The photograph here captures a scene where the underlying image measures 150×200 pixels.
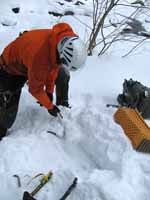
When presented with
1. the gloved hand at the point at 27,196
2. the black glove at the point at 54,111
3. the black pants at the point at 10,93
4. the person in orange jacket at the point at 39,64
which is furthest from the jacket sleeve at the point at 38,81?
the gloved hand at the point at 27,196

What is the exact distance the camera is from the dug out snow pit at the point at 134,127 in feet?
12.2

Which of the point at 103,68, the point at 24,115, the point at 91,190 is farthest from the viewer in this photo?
the point at 103,68

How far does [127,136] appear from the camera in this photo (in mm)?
3871

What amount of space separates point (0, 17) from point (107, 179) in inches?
184

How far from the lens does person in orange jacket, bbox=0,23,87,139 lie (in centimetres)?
337

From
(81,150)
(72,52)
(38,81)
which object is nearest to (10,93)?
(38,81)

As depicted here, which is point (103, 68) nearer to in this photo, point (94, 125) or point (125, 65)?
point (125, 65)

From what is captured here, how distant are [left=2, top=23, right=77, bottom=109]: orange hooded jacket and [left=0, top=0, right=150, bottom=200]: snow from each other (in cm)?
Result: 41

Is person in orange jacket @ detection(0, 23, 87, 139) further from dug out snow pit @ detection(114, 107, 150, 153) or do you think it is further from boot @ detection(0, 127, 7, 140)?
dug out snow pit @ detection(114, 107, 150, 153)

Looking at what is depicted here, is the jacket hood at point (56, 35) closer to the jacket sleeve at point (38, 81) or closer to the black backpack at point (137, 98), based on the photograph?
the jacket sleeve at point (38, 81)

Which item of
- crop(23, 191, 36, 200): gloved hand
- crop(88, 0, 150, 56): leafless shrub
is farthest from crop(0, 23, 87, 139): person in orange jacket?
crop(88, 0, 150, 56): leafless shrub

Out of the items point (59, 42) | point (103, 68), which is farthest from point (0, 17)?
point (59, 42)

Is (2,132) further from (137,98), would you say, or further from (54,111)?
(137,98)

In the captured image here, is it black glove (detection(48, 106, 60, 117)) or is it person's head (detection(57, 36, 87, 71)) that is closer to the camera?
person's head (detection(57, 36, 87, 71))
